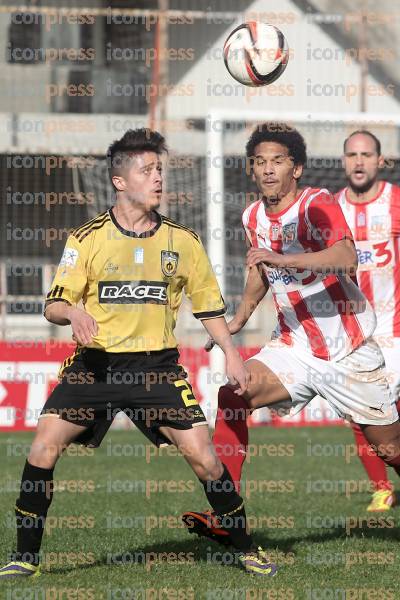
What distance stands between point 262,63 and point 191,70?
13415mm

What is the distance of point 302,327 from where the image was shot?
6562 millimetres

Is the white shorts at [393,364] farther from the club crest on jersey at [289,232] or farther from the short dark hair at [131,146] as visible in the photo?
the short dark hair at [131,146]

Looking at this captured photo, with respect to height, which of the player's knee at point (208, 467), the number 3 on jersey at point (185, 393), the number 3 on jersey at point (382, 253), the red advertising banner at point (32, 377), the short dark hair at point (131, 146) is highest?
the short dark hair at point (131, 146)

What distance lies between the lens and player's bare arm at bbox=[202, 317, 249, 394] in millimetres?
5648

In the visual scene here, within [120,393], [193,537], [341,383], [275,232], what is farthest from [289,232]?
[193,537]

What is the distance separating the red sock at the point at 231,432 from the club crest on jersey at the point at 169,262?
0.95 meters

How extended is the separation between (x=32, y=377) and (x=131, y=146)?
948 centimetres

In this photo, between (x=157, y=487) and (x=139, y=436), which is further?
(x=139, y=436)

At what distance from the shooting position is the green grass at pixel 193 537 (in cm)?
542

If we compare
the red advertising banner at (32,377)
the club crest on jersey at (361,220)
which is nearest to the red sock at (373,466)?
the club crest on jersey at (361,220)

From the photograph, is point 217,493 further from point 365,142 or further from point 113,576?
point 365,142

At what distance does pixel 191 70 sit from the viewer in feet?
68.1

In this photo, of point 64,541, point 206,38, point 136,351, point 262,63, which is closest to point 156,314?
point 136,351

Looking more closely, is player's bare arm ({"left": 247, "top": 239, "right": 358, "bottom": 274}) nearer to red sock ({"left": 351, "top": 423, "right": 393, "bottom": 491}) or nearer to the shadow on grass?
the shadow on grass
